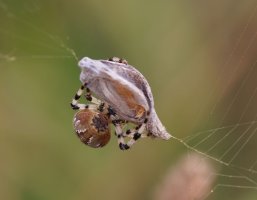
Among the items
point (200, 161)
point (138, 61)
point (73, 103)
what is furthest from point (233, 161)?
point (73, 103)

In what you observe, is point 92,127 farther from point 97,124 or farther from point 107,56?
point 107,56

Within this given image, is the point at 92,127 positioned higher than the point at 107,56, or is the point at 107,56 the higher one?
the point at 107,56

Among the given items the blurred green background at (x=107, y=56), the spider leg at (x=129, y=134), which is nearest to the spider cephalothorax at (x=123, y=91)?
the spider leg at (x=129, y=134)

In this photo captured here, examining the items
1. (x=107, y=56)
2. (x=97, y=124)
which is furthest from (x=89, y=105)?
(x=107, y=56)

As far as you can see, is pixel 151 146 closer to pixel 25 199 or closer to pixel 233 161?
pixel 233 161

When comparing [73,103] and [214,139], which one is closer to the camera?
[73,103]
